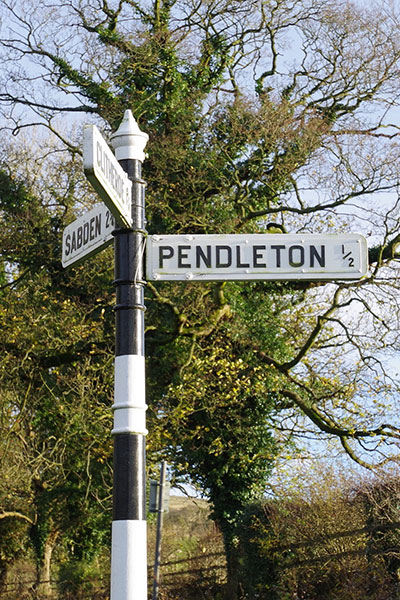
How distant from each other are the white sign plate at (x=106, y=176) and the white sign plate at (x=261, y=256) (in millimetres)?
323

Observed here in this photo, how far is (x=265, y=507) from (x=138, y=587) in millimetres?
13178

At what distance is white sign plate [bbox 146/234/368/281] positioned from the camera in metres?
4.73

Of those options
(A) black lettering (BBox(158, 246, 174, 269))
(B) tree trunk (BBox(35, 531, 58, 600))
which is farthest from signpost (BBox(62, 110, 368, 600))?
(B) tree trunk (BBox(35, 531, 58, 600))

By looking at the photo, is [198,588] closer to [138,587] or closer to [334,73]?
[334,73]

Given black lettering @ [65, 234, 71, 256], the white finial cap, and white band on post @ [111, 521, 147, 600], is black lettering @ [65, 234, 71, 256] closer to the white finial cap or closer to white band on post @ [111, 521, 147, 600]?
the white finial cap

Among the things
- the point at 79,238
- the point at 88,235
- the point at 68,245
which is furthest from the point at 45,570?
the point at 88,235

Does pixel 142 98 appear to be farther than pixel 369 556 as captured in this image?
Yes

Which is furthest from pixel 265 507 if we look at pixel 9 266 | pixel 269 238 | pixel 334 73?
pixel 269 238

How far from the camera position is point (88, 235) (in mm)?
4934

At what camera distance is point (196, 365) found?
1883cm

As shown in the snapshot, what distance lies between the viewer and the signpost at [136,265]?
4215 millimetres

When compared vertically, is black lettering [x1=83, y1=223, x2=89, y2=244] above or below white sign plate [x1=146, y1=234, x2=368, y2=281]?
above

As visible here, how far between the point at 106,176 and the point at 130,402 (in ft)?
3.72

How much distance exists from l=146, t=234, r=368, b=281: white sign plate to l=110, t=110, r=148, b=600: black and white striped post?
7.9 inches
